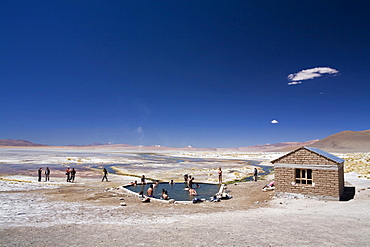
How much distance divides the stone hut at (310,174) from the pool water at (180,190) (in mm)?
7123

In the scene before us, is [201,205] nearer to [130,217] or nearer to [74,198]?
[130,217]

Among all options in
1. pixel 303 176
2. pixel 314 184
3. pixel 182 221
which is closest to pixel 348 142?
pixel 303 176

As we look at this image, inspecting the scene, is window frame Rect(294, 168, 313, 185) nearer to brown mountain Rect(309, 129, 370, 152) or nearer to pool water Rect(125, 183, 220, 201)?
pool water Rect(125, 183, 220, 201)

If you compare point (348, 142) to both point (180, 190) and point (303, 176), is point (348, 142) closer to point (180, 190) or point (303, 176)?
point (303, 176)

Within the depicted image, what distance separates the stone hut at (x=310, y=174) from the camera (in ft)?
56.0

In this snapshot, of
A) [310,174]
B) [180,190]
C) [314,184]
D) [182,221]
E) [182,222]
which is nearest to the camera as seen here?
[182,222]

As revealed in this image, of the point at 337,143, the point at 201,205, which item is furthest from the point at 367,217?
the point at 337,143

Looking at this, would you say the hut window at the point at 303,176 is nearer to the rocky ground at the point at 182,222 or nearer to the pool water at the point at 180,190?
the rocky ground at the point at 182,222

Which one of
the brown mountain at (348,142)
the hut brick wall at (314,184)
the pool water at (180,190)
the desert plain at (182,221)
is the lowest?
the pool water at (180,190)

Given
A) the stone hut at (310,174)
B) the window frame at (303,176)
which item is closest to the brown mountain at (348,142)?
the window frame at (303,176)

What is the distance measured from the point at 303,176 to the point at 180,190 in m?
12.7

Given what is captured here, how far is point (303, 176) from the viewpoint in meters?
18.6

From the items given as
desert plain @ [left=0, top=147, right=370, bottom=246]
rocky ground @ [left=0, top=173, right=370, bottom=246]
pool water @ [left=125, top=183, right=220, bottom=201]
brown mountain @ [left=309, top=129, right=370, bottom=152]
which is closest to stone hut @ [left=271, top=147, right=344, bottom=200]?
desert plain @ [left=0, top=147, right=370, bottom=246]

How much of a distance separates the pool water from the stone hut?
7.12 m
